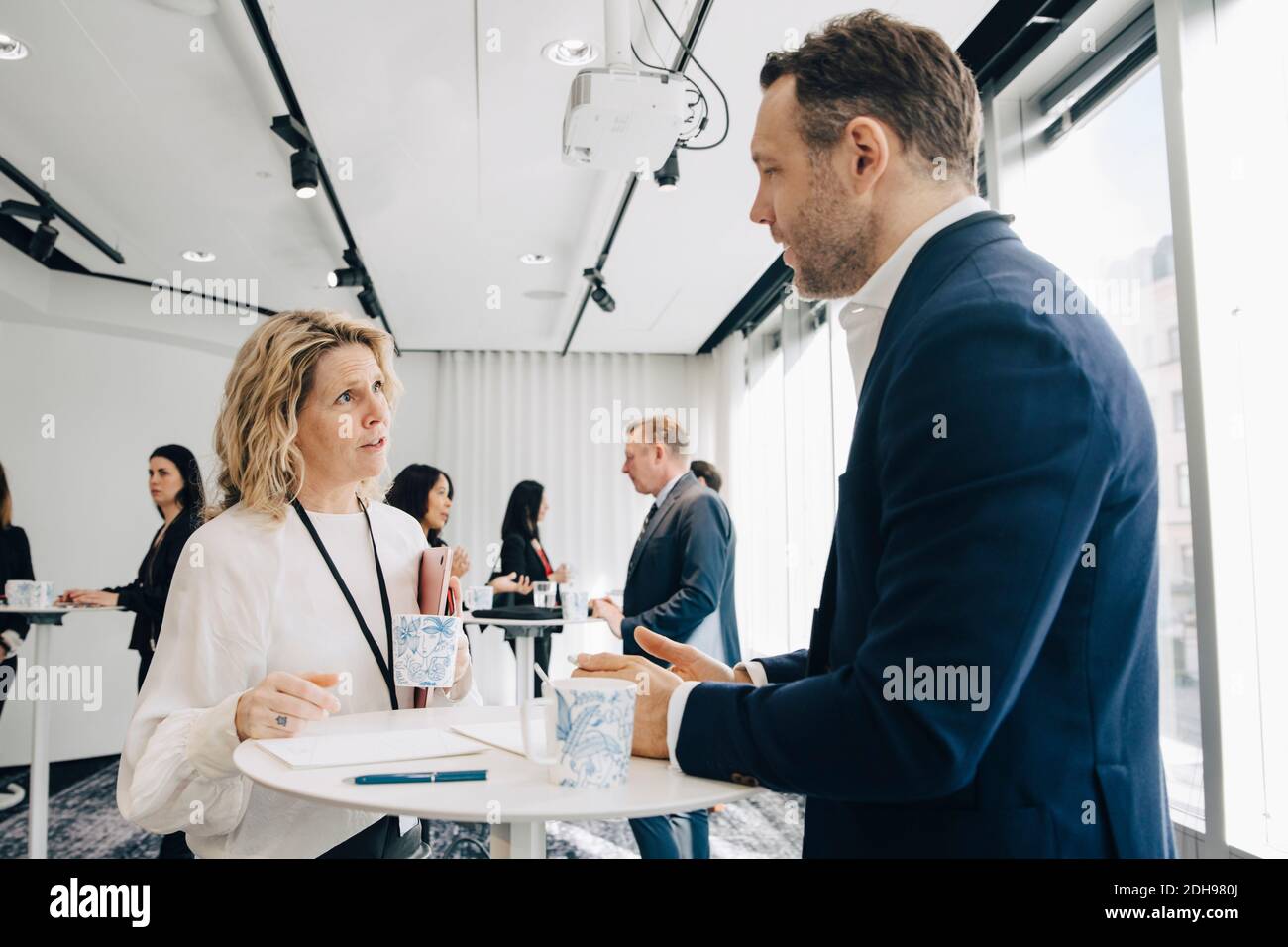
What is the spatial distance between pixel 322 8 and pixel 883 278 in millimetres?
2563

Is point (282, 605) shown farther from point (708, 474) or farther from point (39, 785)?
point (708, 474)

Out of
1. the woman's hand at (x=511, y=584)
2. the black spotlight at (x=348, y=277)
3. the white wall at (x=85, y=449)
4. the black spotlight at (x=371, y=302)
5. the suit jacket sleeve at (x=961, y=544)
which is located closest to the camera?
the suit jacket sleeve at (x=961, y=544)

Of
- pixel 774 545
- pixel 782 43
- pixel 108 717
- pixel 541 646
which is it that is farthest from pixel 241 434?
pixel 108 717

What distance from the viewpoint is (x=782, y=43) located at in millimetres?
2949

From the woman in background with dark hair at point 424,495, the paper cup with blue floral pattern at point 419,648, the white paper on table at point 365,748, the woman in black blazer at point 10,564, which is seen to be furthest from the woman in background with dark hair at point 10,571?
the white paper on table at point 365,748

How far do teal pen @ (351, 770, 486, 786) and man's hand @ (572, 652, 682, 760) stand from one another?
0.18 meters

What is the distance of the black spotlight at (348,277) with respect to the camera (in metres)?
5.16

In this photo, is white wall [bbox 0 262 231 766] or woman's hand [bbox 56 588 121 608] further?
A: white wall [bbox 0 262 231 766]

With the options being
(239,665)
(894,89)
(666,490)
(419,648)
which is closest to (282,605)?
(239,665)

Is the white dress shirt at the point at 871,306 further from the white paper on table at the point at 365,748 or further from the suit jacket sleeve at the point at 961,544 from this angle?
the white paper on table at the point at 365,748

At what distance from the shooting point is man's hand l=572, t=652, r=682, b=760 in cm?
94

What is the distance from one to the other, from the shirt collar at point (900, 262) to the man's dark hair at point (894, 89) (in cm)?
8

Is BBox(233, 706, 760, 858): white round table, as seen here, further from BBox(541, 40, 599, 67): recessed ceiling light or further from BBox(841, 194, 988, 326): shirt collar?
BBox(541, 40, 599, 67): recessed ceiling light

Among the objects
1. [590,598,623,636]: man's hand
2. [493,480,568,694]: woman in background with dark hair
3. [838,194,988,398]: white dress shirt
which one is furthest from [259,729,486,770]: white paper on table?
[493,480,568,694]: woman in background with dark hair
